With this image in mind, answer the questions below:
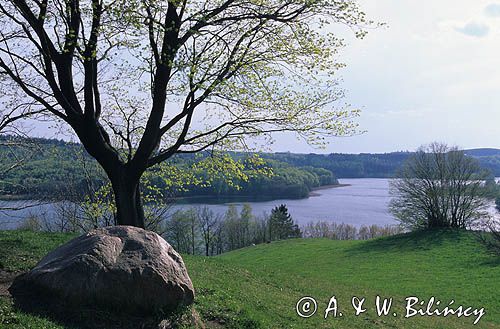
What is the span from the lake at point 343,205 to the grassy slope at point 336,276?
1704 cm

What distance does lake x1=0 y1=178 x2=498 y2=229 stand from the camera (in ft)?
272

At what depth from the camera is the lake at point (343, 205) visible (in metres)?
82.9

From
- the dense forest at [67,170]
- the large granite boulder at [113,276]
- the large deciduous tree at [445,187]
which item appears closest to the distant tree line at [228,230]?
the large deciduous tree at [445,187]

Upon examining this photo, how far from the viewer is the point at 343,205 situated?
345ft

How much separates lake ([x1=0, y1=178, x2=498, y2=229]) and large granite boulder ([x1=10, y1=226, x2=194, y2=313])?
50.5 meters

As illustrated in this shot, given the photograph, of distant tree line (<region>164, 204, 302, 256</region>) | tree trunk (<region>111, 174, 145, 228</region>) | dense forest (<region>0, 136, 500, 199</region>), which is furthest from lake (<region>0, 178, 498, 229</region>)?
tree trunk (<region>111, 174, 145, 228</region>)

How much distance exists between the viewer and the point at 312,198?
4675 inches

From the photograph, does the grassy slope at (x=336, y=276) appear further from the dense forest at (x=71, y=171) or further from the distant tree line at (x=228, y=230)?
the distant tree line at (x=228, y=230)

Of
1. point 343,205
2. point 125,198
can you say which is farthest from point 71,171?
point 343,205

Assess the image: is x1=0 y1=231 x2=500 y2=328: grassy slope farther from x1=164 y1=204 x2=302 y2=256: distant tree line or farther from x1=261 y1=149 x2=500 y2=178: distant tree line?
x1=261 y1=149 x2=500 y2=178: distant tree line

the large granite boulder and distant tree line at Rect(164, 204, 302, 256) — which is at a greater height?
the large granite boulder

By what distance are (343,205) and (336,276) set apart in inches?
3031

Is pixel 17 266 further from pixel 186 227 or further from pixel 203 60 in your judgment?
pixel 186 227

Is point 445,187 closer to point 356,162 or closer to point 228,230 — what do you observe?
point 228,230
